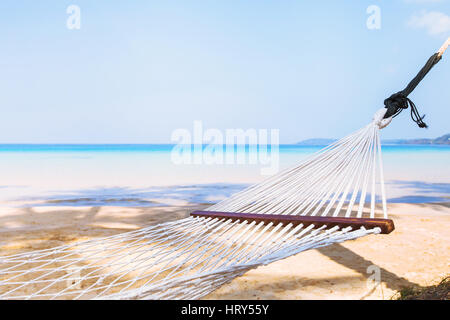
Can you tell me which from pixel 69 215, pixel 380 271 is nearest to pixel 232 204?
pixel 380 271

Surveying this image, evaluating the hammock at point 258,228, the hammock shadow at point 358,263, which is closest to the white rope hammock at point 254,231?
the hammock at point 258,228

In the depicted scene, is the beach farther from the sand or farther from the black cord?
the black cord

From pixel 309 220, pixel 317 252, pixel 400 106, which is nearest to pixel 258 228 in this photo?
pixel 309 220

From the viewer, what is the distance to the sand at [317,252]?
5.46 feet

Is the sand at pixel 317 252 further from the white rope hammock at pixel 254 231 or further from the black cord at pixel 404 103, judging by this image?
the black cord at pixel 404 103

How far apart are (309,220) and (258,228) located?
0.28 m

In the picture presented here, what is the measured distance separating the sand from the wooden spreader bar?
0.29 meters

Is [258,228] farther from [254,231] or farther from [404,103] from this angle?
[404,103]

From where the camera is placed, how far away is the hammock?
1199 mm

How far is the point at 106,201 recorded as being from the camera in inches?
175

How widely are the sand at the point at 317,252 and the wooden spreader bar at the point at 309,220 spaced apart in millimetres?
289
